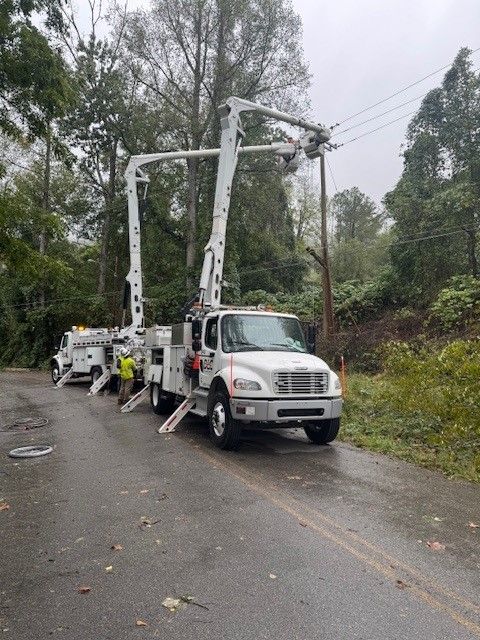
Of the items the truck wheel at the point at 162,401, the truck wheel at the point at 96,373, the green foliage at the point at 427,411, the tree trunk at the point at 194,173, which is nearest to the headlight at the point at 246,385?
the green foliage at the point at 427,411

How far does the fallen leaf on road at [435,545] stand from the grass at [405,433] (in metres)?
2.58

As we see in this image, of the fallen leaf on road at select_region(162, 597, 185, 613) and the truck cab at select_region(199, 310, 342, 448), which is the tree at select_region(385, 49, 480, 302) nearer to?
the truck cab at select_region(199, 310, 342, 448)

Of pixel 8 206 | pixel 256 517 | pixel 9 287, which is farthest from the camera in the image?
pixel 9 287

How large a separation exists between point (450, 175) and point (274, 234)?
45.0 feet

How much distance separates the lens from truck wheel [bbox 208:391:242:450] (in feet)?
26.8

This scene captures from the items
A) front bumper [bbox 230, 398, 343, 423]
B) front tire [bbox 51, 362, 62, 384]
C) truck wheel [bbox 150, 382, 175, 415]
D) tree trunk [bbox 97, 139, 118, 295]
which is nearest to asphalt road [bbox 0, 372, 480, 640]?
front bumper [bbox 230, 398, 343, 423]

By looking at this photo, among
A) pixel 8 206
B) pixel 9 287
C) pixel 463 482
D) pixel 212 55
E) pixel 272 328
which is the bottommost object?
pixel 463 482

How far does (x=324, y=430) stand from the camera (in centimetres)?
891

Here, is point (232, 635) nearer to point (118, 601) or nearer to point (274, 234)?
point (118, 601)

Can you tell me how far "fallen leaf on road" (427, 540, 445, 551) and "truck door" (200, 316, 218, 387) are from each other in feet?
17.4

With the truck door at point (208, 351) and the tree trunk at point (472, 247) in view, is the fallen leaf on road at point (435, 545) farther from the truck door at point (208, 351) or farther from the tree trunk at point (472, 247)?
the tree trunk at point (472, 247)

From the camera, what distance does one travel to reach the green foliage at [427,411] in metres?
8.10

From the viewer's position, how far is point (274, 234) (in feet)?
111

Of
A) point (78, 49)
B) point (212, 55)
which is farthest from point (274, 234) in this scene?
point (78, 49)
